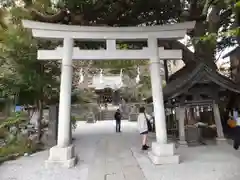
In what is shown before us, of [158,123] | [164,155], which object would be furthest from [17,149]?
[164,155]

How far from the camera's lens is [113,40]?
7.53 metres

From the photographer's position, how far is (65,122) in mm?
6887

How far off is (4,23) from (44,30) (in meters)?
4.80

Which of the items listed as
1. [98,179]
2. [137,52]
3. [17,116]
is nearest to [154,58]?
[137,52]

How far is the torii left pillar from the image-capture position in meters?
6.51

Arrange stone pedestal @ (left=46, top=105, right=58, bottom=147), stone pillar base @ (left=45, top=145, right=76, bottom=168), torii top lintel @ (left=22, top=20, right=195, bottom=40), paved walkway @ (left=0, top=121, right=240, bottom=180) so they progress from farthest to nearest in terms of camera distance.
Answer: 1. stone pedestal @ (left=46, top=105, right=58, bottom=147)
2. torii top lintel @ (left=22, top=20, right=195, bottom=40)
3. stone pillar base @ (left=45, top=145, right=76, bottom=168)
4. paved walkway @ (left=0, top=121, right=240, bottom=180)

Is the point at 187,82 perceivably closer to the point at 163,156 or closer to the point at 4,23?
the point at 163,156

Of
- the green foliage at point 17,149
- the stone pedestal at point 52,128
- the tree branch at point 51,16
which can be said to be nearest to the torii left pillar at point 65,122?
the green foliage at point 17,149

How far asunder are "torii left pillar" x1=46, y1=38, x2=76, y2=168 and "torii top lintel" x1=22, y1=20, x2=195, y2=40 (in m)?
0.33

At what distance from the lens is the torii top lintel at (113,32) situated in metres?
7.25

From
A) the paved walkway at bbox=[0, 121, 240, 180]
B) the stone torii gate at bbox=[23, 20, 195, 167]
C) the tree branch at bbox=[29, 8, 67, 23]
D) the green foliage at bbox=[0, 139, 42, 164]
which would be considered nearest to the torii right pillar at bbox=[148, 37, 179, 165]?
the stone torii gate at bbox=[23, 20, 195, 167]

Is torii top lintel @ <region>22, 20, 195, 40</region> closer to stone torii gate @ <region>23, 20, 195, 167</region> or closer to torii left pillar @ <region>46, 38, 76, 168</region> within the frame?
stone torii gate @ <region>23, 20, 195, 167</region>

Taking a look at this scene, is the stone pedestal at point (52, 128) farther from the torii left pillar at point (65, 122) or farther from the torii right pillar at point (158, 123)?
the torii right pillar at point (158, 123)

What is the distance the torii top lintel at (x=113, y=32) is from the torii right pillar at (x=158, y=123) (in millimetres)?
334
